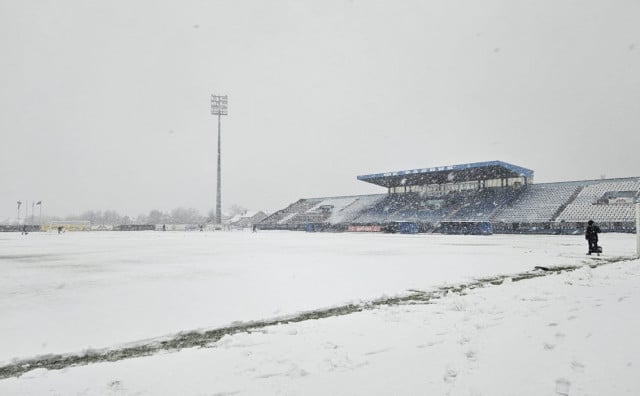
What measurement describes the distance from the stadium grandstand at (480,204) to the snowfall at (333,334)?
119 feet

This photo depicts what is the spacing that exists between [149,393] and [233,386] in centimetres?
78

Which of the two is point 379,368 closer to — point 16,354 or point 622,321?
point 622,321

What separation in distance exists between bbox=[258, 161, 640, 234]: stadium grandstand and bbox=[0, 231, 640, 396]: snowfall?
36295mm

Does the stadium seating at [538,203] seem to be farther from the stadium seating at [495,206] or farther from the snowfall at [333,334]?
the snowfall at [333,334]

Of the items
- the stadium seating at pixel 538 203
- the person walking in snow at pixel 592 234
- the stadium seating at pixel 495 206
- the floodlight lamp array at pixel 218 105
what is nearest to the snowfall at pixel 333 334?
the person walking in snow at pixel 592 234

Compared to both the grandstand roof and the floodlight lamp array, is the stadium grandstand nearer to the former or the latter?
the grandstand roof

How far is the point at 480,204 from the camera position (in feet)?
171

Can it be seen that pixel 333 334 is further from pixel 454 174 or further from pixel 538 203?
pixel 454 174

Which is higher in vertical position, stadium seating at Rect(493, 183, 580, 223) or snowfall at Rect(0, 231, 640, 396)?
stadium seating at Rect(493, 183, 580, 223)

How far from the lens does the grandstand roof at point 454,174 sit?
4969cm

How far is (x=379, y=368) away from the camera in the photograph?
170 inches

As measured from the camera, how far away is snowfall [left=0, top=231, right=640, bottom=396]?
13.0ft

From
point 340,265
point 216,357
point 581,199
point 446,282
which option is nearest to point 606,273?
point 446,282

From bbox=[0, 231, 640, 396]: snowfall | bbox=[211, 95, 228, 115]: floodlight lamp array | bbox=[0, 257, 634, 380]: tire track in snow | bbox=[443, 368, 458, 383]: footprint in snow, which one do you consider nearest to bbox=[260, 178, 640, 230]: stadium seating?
bbox=[211, 95, 228, 115]: floodlight lamp array
